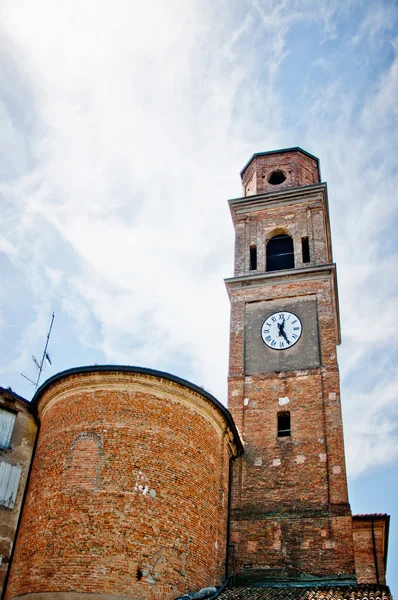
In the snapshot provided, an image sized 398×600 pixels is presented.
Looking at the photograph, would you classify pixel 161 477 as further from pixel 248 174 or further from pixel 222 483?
pixel 248 174

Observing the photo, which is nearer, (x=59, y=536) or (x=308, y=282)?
(x=59, y=536)

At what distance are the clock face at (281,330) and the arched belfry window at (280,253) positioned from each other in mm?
2556

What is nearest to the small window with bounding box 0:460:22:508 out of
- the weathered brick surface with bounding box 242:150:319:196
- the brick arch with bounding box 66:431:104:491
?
the brick arch with bounding box 66:431:104:491

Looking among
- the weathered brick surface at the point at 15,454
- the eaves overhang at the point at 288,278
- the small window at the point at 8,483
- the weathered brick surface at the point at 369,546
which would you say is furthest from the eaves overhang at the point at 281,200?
the small window at the point at 8,483

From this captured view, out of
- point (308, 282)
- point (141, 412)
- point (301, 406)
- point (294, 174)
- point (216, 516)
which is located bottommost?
point (216, 516)

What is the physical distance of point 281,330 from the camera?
72.3 ft

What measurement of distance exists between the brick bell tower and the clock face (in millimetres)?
37

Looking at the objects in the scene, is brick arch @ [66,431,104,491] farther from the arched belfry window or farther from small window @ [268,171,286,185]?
small window @ [268,171,286,185]

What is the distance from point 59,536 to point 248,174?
18.3 meters

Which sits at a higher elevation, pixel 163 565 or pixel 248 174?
pixel 248 174

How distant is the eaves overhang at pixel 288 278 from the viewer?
896 inches

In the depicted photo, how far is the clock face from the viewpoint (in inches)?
854

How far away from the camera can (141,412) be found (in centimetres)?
1623

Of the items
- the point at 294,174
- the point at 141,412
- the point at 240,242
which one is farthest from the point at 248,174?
the point at 141,412
